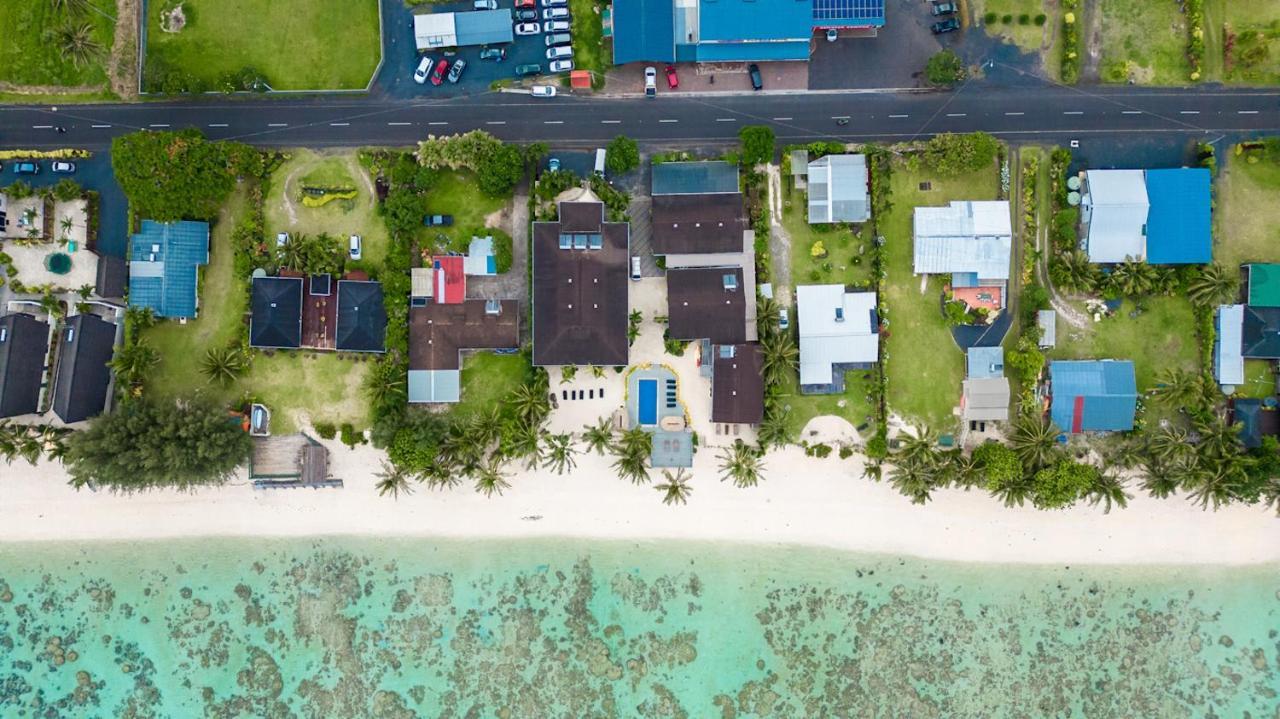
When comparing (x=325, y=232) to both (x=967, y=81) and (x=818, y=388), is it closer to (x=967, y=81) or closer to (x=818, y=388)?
(x=818, y=388)

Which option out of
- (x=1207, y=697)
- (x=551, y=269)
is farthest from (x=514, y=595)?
(x=1207, y=697)

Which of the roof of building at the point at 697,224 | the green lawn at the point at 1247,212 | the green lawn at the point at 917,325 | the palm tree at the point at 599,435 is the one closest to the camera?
the roof of building at the point at 697,224

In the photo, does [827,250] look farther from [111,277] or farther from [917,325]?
[111,277]

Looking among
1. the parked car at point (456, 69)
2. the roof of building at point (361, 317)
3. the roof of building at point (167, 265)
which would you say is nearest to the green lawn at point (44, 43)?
the roof of building at point (167, 265)

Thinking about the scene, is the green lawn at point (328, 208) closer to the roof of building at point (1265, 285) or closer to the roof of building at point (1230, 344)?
the roof of building at point (1230, 344)

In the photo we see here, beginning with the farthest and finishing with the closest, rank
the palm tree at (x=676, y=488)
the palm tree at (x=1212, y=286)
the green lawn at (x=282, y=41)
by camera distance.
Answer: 1. the green lawn at (x=282, y=41)
2. the palm tree at (x=676, y=488)
3. the palm tree at (x=1212, y=286)

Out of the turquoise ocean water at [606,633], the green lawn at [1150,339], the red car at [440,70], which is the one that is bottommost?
the turquoise ocean water at [606,633]

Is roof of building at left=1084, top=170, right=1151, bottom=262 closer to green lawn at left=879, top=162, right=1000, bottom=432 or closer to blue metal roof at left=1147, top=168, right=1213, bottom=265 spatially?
blue metal roof at left=1147, top=168, right=1213, bottom=265

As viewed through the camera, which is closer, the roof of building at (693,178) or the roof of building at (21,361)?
the roof of building at (21,361)
